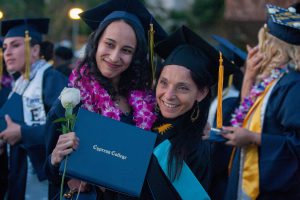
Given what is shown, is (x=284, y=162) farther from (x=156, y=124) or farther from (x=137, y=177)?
(x=137, y=177)

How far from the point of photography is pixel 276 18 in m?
3.47

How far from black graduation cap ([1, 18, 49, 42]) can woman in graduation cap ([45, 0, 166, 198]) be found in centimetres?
152

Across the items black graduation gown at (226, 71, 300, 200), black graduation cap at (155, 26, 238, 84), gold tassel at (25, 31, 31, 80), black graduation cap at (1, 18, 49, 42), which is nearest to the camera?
black graduation cap at (155, 26, 238, 84)

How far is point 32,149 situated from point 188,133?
1755 mm

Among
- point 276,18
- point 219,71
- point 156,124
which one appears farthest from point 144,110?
point 276,18

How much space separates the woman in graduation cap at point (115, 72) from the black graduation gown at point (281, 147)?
1013 millimetres

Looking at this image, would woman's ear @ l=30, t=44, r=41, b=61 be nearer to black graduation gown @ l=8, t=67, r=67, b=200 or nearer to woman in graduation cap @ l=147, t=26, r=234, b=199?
black graduation gown @ l=8, t=67, r=67, b=200

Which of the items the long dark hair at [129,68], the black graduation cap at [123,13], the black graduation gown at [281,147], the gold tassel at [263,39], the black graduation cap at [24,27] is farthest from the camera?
the black graduation cap at [24,27]

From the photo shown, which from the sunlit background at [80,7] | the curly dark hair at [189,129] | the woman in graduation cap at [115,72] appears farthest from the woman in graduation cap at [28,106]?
the sunlit background at [80,7]

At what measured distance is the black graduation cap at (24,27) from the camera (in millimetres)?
4254

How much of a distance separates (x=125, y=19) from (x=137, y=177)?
1.03 meters

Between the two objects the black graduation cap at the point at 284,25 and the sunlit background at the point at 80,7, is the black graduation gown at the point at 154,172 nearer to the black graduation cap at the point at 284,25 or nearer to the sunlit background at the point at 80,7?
the black graduation cap at the point at 284,25

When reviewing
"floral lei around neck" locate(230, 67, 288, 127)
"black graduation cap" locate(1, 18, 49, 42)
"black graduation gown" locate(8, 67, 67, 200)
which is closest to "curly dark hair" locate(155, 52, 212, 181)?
"floral lei around neck" locate(230, 67, 288, 127)

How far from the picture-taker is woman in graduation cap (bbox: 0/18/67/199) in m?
3.77
